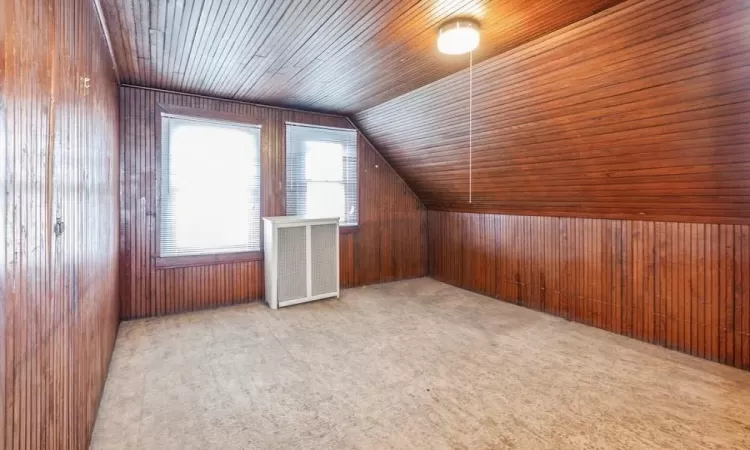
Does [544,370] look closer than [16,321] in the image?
No

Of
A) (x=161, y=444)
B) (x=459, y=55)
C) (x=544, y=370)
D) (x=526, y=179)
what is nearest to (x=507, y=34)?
(x=459, y=55)

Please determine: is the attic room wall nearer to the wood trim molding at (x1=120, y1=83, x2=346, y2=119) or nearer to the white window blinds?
the wood trim molding at (x1=120, y1=83, x2=346, y2=119)

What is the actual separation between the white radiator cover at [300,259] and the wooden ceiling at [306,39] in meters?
1.63

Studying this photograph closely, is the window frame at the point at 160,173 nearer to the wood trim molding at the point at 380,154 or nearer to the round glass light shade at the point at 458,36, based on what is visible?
the wood trim molding at the point at 380,154

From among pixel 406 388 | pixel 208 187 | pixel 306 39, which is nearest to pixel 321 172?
pixel 208 187

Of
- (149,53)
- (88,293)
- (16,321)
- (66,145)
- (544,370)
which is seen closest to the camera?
(16,321)

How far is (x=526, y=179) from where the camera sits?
3.94 meters

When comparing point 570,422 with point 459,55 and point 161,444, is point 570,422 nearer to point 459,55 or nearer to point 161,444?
point 161,444

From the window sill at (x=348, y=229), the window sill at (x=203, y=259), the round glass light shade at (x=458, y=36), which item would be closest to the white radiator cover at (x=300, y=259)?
the window sill at (x=203, y=259)

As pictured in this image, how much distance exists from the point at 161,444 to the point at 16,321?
4.16ft

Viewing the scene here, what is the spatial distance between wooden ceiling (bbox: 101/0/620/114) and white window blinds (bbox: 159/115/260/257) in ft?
1.83

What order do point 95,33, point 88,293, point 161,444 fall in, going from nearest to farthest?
point 161,444 < point 88,293 < point 95,33

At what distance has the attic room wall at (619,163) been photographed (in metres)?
2.18

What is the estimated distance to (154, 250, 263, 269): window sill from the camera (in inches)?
158
